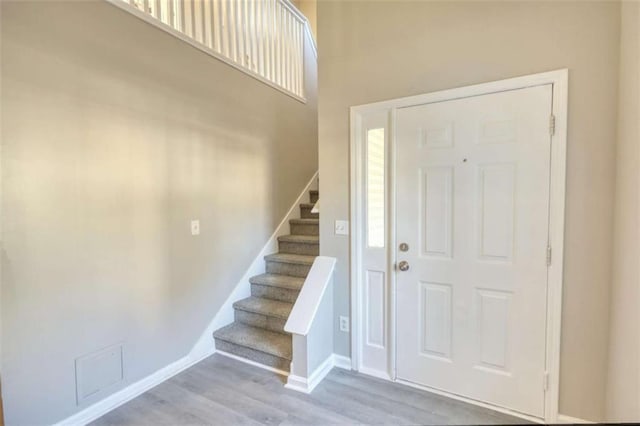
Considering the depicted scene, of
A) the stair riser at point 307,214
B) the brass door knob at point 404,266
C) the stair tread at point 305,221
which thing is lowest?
the brass door knob at point 404,266

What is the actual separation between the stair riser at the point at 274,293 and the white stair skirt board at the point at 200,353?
0.08m

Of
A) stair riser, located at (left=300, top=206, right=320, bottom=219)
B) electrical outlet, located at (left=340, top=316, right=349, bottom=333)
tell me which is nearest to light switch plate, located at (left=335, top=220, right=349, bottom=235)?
electrical outlet, located at (left=340, top=316, right=349, bottom=333)

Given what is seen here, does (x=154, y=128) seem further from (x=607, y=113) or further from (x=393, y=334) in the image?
(x=607, y=113)

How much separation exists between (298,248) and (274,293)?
1.90 feet

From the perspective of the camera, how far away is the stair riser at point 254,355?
2.35m

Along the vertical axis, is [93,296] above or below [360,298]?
above

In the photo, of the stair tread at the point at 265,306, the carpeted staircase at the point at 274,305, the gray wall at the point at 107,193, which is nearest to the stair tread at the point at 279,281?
the carpeted staircase at the point at 274,305

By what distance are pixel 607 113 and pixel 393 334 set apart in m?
1.76

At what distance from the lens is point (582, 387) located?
1.62m

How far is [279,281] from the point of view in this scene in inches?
115

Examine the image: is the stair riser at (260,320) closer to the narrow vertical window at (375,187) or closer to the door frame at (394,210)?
the door frame at (394,210)

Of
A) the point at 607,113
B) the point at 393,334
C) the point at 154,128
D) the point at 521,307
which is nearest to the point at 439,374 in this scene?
the point at 393,334

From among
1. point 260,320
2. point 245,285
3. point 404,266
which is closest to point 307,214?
point 245,285

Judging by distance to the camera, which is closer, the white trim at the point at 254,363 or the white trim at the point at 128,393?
the white trim at the point at 128,393
